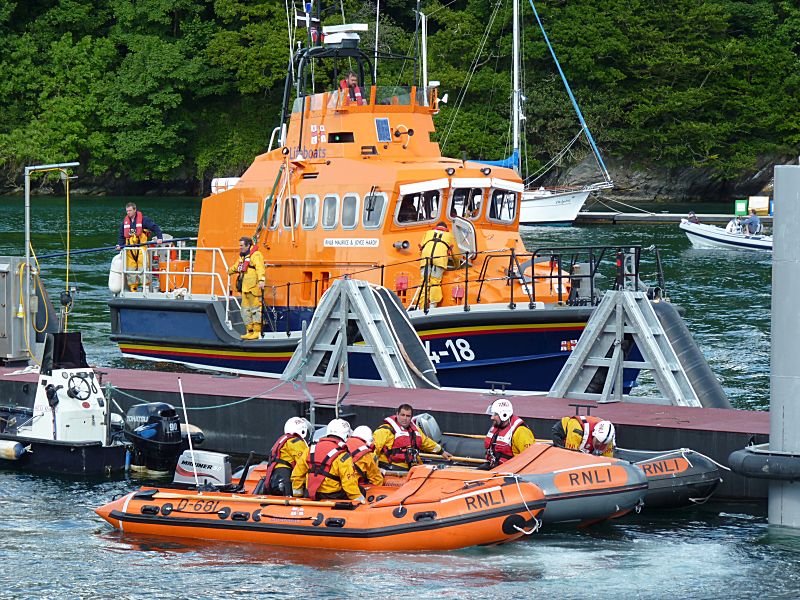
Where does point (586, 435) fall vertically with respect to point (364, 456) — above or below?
above

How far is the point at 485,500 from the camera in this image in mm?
11461

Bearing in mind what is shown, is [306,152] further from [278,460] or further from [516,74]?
[516,74]

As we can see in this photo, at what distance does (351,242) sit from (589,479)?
6.84 m

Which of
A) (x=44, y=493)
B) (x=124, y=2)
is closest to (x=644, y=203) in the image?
(x=124, y=2)

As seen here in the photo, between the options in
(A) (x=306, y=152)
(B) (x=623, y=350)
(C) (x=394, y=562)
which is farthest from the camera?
(A) (x=306, y=152)

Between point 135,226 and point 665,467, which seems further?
point 135,226

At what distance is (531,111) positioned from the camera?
55562 mm

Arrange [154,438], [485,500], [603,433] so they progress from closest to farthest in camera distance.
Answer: [485,500], [603,433], [154,438]

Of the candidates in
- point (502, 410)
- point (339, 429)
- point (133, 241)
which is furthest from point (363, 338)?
point (133, 241)

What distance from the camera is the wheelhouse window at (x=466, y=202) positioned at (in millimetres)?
18031

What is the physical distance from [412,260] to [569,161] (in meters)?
40.3

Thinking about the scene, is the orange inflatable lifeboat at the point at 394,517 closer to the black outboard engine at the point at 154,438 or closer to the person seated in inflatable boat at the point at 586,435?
the person seated in inflatable boat at the point at 586,435

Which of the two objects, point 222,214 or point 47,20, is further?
point 47,20

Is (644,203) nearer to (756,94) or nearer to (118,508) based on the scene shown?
(756,94)
